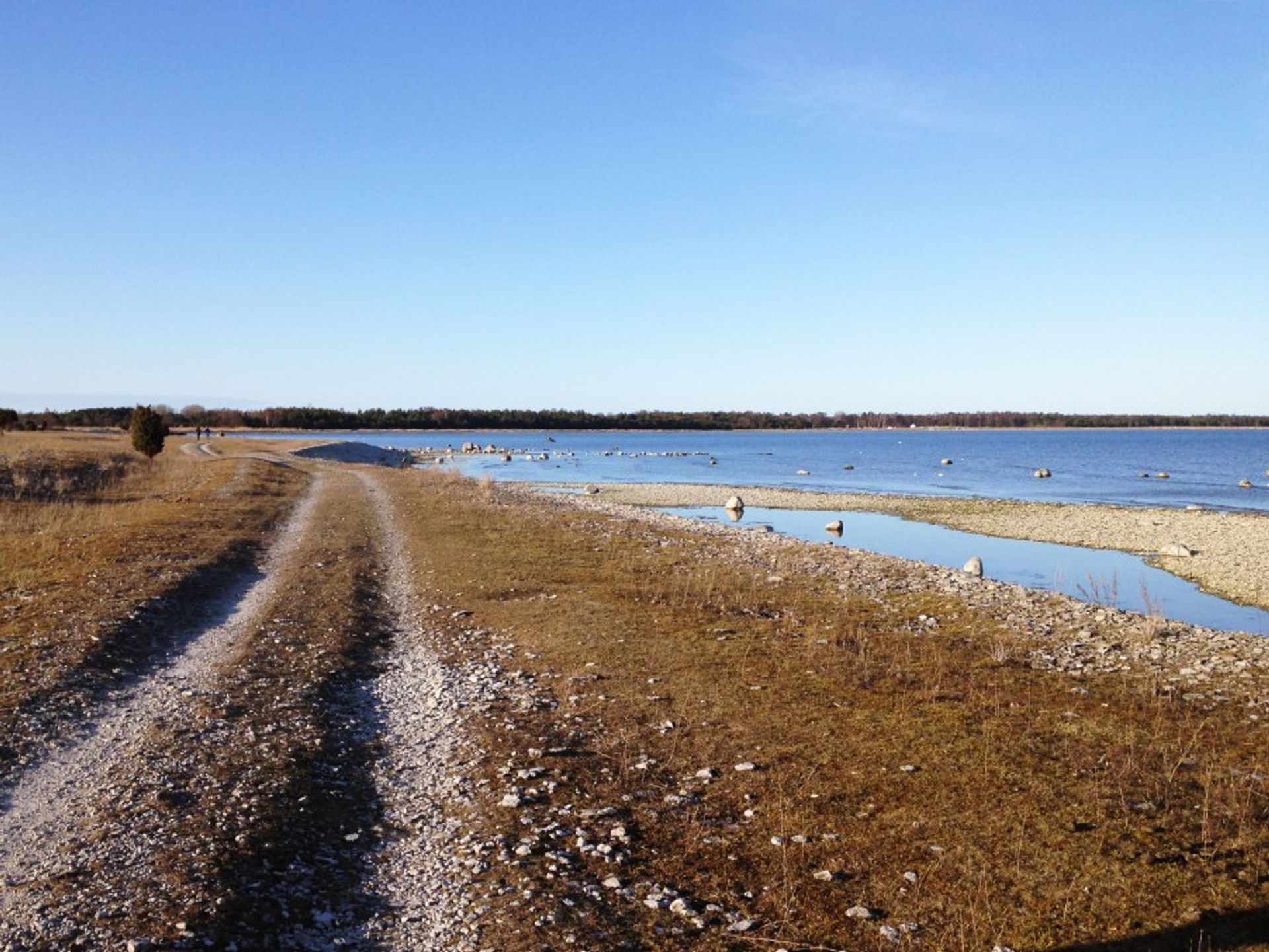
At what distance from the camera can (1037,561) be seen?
122 feet

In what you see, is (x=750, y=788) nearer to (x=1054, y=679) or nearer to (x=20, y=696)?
(x=1054, y=679)

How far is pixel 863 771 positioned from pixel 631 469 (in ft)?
340

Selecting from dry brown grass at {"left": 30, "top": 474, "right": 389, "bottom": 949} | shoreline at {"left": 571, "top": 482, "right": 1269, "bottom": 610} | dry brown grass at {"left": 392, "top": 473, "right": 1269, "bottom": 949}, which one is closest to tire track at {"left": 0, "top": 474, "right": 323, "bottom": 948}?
dry brown grass at {"left": 30, "top": 474, "right": 389, "bottom": 949}

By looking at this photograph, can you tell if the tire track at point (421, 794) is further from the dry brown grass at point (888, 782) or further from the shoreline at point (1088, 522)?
the shoreline at point (1088, 522)

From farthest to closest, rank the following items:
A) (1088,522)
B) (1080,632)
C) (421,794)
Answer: (1088,522) < (1080,632) < (421,794)

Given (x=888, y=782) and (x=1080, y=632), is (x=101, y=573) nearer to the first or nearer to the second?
(x=888, y=782)

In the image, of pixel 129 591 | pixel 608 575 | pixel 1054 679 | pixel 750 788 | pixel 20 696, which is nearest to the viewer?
pixel 750 788

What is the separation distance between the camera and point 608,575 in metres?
25.6

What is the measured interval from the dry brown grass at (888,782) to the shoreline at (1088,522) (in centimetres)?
1860

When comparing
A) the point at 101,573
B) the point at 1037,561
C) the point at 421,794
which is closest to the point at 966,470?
the point at 1037,561

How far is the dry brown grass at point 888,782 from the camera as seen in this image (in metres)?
7.73

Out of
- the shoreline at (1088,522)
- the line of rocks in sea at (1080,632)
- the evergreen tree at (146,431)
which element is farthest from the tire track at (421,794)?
the evergreen tree at (146,431)

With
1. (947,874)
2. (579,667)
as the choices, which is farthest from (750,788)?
(579,667)

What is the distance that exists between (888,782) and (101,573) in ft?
66.0
